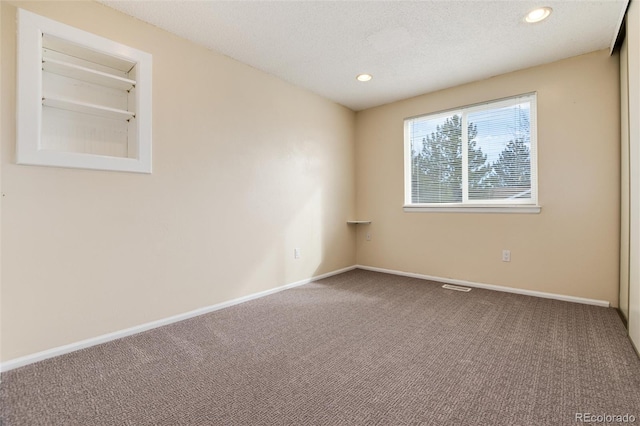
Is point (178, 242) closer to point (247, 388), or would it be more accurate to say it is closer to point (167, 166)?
point (167, 166)

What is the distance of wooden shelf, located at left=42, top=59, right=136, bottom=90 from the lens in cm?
194

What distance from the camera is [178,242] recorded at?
251cm

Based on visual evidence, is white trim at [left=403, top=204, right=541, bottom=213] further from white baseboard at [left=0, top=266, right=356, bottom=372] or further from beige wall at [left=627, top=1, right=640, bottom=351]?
white baseboard at [left=0, top=266, right=356, bottom=372]

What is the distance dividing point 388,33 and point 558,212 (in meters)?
2.41

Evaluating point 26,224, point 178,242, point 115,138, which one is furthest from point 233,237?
point 26,224

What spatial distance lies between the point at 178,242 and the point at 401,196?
2.85 meters

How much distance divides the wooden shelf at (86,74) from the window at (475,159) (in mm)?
3248

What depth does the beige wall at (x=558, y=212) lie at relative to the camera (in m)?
2.74

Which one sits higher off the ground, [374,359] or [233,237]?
[233,237]

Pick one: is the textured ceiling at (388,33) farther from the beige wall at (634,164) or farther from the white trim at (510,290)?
the white trim at (510,290)

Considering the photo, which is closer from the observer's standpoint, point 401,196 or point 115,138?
point 115,138

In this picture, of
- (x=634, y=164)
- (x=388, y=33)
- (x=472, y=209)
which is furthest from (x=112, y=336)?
(x=634, y=164)

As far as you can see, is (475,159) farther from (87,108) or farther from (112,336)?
(112,336)

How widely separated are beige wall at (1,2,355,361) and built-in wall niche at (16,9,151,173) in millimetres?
66
